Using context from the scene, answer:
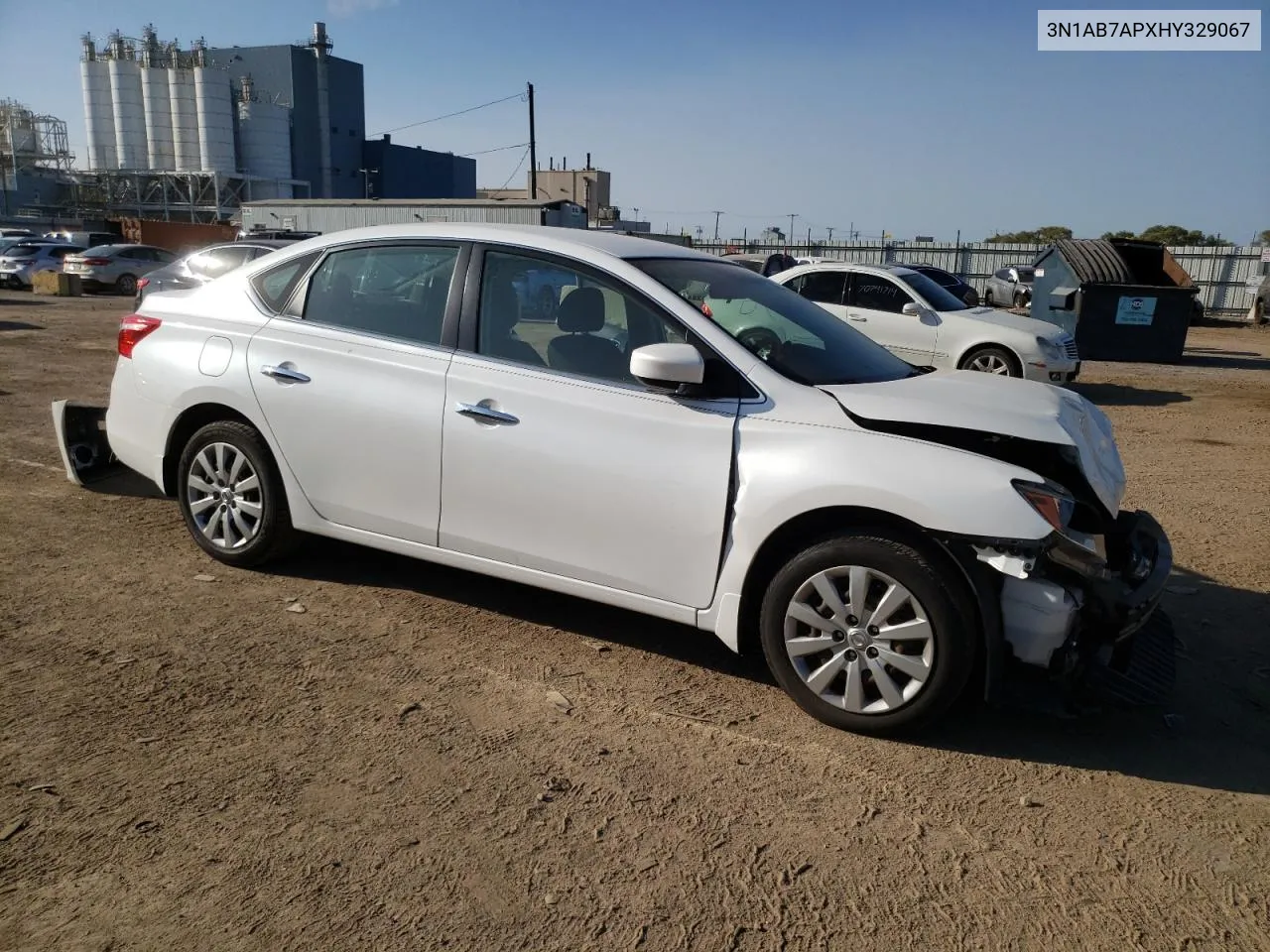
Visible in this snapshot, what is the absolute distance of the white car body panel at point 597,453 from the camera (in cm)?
338

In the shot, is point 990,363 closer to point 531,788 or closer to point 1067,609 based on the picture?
point 1067,609

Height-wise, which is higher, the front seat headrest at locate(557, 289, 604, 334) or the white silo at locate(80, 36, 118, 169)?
the white silo at locate(80, 36, 118, 169)

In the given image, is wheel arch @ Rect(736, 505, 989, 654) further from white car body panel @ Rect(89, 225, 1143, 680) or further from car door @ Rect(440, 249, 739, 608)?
car door @ Rect(440, 249, 739, 608)

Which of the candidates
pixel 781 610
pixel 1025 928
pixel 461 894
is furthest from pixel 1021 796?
pixel 461 894

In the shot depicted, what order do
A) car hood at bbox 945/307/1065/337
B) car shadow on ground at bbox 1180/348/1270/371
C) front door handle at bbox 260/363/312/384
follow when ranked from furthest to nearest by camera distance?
car shadow on ground at bbox 1180/348/1270/371 < car hood at bbox 945/307/1065/337 < front door handle at bbox 260/363/312/384

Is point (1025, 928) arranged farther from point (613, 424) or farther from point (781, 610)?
point (613, 424)

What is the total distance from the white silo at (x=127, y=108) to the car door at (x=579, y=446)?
81.8 m

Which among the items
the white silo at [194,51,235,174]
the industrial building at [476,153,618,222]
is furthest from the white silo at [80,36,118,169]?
the industrial building at [476,153,618,222]

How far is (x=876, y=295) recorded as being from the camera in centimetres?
1191

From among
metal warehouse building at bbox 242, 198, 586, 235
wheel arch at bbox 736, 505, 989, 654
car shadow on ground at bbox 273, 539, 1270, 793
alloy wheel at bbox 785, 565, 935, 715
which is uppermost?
metal warehouse building at bbox 242, 198, 586, 235

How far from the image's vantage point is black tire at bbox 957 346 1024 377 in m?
11.4

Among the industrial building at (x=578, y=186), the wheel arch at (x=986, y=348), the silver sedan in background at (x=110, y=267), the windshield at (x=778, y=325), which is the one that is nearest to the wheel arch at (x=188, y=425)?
the windshield at (x=778, y=325)

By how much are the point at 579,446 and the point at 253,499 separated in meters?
1.91

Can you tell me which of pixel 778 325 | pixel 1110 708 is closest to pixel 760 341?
pixel 778 325
